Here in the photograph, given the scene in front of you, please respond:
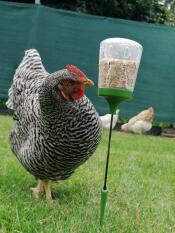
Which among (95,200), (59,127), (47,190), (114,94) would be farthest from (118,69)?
(47,190)

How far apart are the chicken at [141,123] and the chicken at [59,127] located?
6.93 m

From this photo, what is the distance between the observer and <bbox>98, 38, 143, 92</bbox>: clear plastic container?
3150mm

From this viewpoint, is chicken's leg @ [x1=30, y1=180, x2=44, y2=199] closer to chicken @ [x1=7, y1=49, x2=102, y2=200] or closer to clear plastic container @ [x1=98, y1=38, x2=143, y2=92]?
chicken @ [x1=7, y1=49, x2=102, y2=200]

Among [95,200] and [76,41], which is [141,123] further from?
[95,200]

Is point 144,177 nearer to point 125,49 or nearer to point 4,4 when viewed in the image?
point 125,49

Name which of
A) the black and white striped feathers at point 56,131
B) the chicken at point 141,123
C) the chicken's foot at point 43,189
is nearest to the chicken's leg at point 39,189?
the chicken's foot at point 43,189

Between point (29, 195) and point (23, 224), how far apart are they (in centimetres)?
102

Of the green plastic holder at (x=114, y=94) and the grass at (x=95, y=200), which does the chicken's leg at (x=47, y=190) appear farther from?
the green plastic holder at (x=114, y=94)

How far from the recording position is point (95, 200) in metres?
4.11

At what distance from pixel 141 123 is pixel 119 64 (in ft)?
25.8

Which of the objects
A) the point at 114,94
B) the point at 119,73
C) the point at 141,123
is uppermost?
the point at 119,73

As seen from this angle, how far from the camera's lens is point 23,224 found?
3.06 metres

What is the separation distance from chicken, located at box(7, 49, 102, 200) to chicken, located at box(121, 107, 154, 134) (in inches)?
273

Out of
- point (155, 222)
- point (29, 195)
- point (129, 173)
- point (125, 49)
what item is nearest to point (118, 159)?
point (129, 173)
